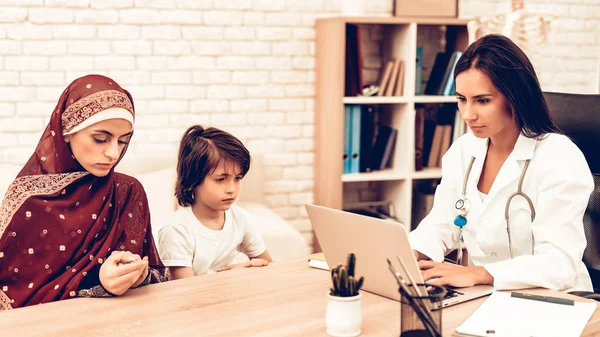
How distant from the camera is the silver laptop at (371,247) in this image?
4.99ft

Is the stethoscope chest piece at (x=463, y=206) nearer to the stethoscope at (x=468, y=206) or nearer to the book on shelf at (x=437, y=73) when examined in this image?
the stethoscope at (x=468, y=206)

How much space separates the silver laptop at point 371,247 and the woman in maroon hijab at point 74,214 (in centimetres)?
46

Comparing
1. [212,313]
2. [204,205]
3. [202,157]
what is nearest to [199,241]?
[204,205]

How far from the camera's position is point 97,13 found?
3.60 meters

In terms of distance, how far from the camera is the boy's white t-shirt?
2193mm

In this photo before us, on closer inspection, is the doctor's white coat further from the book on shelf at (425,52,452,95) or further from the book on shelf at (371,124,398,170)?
the book on shelf at (425,52,452,95)

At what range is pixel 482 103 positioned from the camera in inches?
78.7

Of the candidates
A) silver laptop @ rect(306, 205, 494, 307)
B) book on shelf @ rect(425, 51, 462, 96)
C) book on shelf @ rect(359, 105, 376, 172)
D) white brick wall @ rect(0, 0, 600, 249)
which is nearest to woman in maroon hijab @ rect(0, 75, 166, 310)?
silver laptop @ rect(306, 205, 494, 307)

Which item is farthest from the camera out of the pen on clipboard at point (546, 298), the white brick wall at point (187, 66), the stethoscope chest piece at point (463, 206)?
the white brick wall at point (187, 66)

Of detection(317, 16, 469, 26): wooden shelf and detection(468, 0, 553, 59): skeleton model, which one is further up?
detection(317, 16, 469, 26): wooden shelf

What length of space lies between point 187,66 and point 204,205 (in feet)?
5.58

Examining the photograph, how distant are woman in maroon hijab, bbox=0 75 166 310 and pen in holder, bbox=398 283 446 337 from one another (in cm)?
68

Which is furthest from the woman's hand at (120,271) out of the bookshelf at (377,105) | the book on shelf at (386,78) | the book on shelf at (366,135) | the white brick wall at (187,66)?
the book on shelf at (386,78)

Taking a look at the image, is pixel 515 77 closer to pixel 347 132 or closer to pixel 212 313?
pixel 212 313
